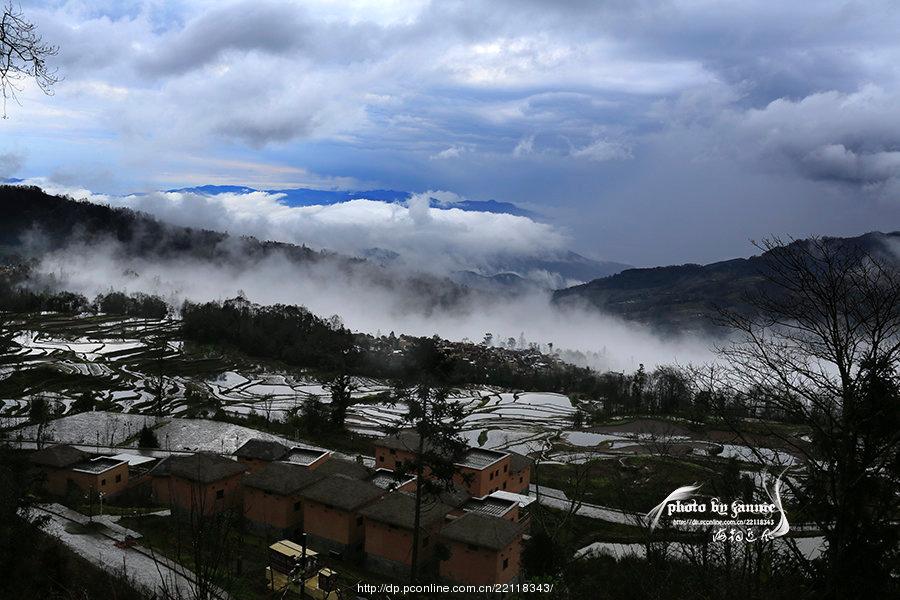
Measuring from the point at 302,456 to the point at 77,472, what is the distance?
10506 millimetres

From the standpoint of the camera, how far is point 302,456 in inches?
1213

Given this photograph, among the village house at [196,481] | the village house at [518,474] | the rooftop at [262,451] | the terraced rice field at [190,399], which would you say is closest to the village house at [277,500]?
the village house at [196,481]

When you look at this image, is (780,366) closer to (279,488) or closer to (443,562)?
(443,562)

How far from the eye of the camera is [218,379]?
70438mm

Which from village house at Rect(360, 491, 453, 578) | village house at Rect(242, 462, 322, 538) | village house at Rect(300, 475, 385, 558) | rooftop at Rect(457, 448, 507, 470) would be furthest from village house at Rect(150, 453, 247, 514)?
rooftop at Rect(457, 448, 507, 470)

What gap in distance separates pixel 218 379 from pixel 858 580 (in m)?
72.0

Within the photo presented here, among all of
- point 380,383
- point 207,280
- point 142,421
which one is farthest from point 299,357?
point 207,280

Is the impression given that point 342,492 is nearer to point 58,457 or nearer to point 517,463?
point 517,463

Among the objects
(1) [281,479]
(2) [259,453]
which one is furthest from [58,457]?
(1) [281,479]

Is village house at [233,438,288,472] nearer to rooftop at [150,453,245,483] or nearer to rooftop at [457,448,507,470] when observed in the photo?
rooftop at [150,453,245,483]

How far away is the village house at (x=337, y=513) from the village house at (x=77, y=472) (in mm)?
11112

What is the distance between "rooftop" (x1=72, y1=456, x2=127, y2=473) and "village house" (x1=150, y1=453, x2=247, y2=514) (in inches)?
101

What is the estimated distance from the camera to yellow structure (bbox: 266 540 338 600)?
17547mm

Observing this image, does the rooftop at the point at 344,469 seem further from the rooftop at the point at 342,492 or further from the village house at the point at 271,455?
the rooftop at the point at 342,492
